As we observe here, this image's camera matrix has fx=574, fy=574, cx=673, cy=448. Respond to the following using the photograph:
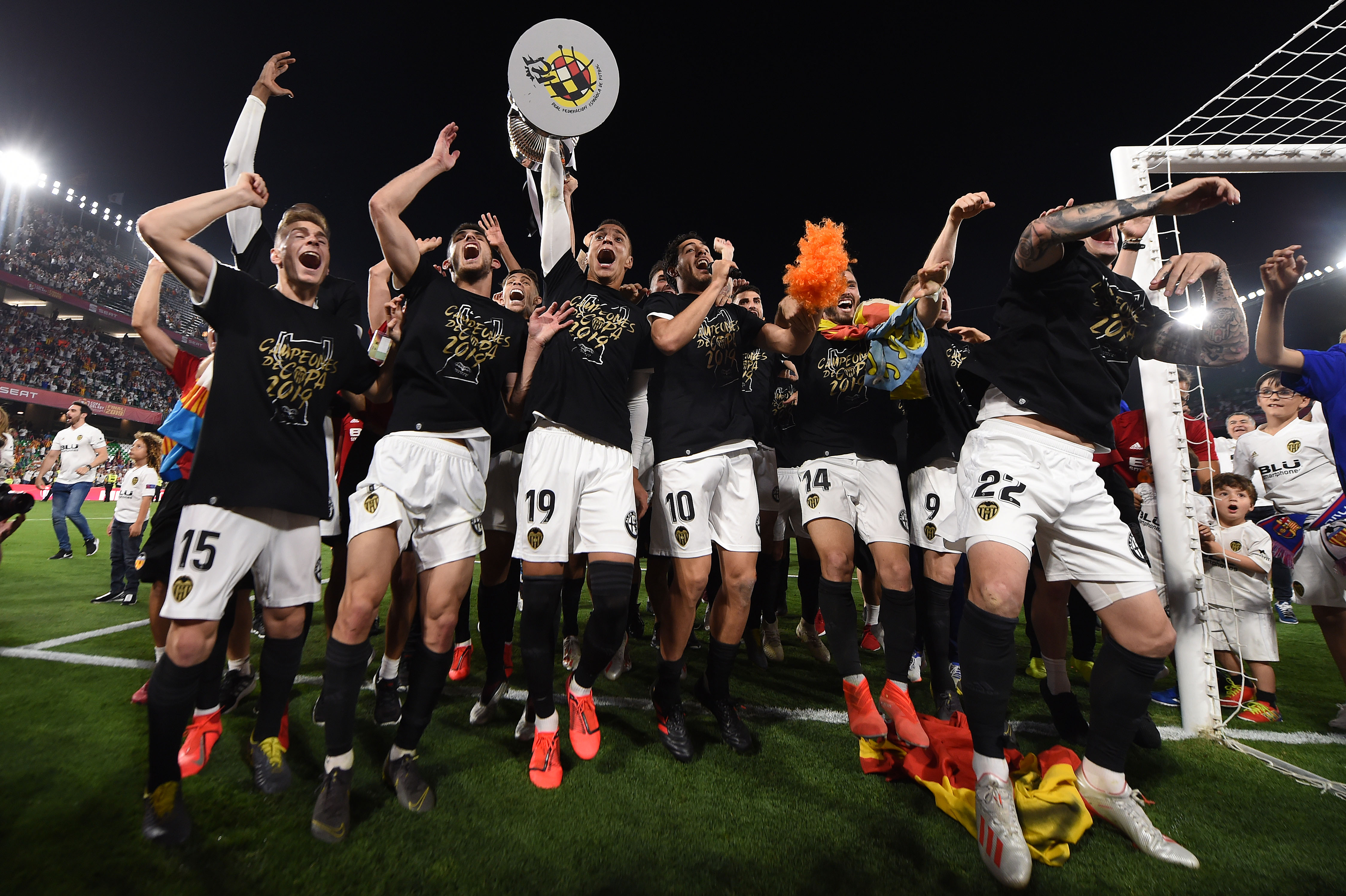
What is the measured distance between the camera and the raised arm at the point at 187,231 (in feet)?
7.56

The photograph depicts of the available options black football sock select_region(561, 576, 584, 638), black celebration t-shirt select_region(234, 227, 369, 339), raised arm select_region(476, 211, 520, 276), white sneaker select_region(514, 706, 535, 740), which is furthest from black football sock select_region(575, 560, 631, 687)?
raised arm select_region(476, 211, 520, 276)

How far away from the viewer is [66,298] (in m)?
36.2

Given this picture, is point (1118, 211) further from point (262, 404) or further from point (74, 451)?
point (74, 451)

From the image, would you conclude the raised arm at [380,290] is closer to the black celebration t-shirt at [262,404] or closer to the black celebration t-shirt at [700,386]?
the black celebration t-shirt at [262,404]

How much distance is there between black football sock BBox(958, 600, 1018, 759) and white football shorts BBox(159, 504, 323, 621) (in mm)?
2807

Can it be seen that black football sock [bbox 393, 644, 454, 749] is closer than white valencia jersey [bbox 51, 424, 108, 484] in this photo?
Yes

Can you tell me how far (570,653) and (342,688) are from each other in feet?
7.81

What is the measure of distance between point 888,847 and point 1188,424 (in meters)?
4.18

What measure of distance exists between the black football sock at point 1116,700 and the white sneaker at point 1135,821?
10cm

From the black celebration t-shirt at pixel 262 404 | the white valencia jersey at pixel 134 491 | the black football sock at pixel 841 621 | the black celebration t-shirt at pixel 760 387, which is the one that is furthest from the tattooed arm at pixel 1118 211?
the white valencia jersey at pixel 134 491

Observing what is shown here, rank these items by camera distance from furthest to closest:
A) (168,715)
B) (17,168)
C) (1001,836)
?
1. (17,168)
2. (168,715)
3. (1001,836)

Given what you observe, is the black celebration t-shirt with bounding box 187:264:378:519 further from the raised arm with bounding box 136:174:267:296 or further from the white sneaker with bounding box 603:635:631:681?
the white sneaker with bounding box 603:635:631:681

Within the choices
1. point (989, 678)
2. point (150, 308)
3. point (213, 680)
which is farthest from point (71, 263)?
point (989, 678)

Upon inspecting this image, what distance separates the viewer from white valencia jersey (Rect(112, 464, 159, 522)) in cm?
739
